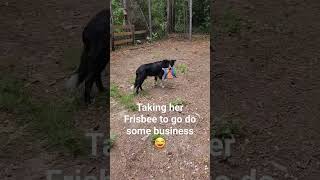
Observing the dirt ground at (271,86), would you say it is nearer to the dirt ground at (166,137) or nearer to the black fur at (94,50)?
the dirt ground at (166,137)

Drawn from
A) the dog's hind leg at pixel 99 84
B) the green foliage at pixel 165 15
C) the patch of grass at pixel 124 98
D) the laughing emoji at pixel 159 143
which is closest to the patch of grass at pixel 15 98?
the dog's hind leg at pixel 99 84

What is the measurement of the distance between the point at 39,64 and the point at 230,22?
497 cm

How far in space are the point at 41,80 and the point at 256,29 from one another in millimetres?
5352

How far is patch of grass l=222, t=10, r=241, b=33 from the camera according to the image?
10188 mm

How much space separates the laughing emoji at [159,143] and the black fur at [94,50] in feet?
4.87

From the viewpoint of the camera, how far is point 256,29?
10.1 m

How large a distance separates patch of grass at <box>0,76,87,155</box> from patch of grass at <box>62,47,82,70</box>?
38.0 inches

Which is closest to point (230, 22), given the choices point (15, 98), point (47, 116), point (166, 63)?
point (166, 63)

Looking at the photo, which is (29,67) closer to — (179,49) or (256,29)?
(179,49)

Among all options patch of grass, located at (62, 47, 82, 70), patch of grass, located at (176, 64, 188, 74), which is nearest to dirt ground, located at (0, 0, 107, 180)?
patch of grass, located at (62, 47, 82, 70)

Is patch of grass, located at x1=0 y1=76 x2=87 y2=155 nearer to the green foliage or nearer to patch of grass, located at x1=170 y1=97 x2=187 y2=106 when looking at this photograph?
patch of grass, located at x1=170 y1=97 x2=187 y2=106

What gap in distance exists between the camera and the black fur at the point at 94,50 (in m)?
7.20

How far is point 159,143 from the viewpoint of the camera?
6.90 metres

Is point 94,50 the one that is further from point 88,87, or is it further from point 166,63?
point 166,63
